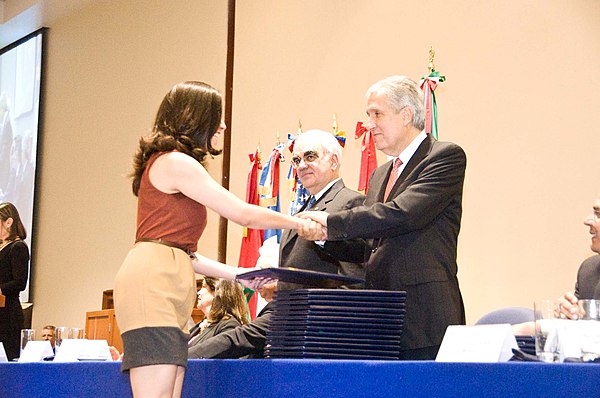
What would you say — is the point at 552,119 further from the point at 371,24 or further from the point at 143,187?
the point at 143,187

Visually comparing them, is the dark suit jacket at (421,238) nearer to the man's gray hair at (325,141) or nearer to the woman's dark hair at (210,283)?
the man's gray hair at (325,141)

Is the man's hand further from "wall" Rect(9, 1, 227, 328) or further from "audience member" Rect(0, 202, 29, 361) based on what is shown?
"wall" Rect(9, 1, 227, 328)

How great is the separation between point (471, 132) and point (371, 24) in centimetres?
129

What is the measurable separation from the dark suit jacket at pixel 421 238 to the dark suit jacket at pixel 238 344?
16.4 inches

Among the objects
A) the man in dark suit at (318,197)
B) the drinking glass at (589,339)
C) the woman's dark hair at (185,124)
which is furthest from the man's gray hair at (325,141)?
the drinking glass at (589,339)

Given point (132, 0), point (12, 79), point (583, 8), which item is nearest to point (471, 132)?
point (583, 8)

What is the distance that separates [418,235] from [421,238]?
11mm

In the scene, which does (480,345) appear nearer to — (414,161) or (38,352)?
(414,161)

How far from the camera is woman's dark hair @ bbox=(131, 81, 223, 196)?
2213 millimetres

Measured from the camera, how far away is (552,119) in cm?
493

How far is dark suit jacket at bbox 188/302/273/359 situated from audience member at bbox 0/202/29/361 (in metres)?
3.10

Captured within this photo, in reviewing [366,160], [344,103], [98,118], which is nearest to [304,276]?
[366,160]

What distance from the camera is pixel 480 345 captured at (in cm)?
180

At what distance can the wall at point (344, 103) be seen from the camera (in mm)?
4891
